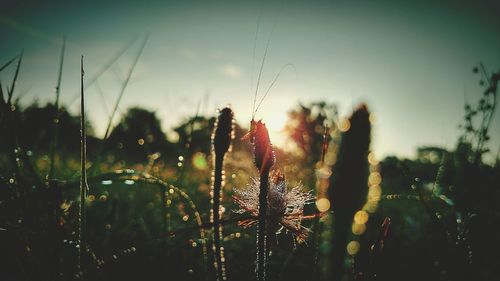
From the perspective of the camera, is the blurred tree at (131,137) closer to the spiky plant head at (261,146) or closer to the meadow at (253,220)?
the meadow at (253,220)

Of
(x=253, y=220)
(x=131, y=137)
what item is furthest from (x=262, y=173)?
(x=131, y=137)

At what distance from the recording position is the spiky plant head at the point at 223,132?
1763 mm

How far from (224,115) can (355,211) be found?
3.58 ft

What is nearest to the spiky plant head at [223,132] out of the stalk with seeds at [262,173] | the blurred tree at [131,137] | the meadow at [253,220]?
the meadow at [253,220]

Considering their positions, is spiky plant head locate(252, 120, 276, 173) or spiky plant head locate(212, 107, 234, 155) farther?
spiky plant head locate(212, 107, 234, 155)

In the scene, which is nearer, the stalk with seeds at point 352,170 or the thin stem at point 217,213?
the stalk with seeds at point 352,170

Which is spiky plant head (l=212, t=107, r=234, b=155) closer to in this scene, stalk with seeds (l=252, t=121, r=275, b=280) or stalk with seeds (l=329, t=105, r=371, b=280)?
stalk with seeds (l=252, t=121, r=275, b=280)

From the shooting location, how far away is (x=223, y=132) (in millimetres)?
1801

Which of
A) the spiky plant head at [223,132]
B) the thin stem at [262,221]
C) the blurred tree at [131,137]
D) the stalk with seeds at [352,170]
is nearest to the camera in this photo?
the stalk with seeds at [352,170]

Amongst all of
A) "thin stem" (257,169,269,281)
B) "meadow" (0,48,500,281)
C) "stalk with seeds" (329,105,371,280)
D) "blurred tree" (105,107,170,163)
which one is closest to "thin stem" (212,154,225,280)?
"meadow" (0,48,500,281)

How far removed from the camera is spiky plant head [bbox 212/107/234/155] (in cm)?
176

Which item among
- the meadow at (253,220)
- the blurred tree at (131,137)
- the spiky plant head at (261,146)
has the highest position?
the blurred tree at (131,137)

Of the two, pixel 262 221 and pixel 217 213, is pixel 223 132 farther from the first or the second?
pixel 262 221

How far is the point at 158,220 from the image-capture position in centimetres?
379
